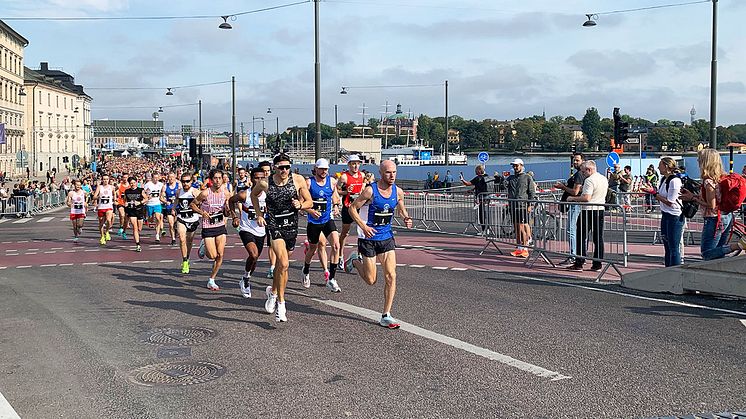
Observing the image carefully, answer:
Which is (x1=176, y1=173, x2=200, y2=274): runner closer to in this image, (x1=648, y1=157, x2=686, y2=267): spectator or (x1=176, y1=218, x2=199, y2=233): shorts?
(x1=176, y1=218, x2=199, y2=233): shorts

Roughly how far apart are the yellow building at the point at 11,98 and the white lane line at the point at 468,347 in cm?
7734

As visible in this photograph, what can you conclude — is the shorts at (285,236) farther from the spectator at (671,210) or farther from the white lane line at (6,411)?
the spectator at (671,210)

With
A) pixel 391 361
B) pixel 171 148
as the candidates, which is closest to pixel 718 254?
pixel 391 361

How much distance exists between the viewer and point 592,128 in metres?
145

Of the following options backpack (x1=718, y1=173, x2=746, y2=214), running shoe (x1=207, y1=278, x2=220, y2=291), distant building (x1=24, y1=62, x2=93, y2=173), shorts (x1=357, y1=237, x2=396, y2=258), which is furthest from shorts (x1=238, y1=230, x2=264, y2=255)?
distant building (x1=24, y1=62, x2=93, y2=173)

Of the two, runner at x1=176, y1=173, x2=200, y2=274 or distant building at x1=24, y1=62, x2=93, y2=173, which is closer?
runner at x1=176, y1=173, x2=200, y2=274

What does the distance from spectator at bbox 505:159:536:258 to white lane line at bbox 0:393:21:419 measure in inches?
395

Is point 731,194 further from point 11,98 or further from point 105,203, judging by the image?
point 11,98

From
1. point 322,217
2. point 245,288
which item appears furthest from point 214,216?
point 322,217

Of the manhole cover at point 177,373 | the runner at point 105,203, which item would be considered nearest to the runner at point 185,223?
the runner at point 105,203

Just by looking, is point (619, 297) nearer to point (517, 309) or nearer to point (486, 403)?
point (517, 309)

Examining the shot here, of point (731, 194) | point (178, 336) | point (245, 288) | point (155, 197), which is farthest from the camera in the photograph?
point (155, 197)

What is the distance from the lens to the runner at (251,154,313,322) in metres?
8.73

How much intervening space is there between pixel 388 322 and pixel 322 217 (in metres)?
2.81
